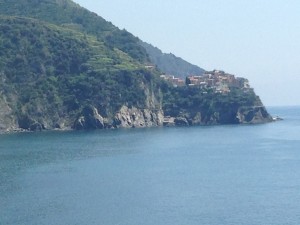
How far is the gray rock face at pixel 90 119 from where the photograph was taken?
141m

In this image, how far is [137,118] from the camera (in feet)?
489

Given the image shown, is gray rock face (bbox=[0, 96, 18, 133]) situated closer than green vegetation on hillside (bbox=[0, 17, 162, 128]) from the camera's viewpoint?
Yes

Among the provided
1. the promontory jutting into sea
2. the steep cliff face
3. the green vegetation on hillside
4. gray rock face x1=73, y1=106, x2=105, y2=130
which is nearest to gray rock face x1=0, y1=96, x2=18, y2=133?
the promontory jutting into sea

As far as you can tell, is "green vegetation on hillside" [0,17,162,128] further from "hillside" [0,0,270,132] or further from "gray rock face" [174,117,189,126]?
"gray rock face" [174,117,189,126]

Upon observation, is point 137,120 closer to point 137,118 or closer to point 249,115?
point 137,118

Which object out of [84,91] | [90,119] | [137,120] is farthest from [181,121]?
[84,91]

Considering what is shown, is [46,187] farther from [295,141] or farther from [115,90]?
[115,90]

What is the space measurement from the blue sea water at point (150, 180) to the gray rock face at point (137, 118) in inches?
1091

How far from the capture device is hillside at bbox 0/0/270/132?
464 ft

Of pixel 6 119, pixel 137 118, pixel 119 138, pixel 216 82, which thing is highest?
pixel 216 82

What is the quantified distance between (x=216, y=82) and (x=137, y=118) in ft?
92.9

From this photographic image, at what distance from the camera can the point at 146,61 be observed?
176 metres

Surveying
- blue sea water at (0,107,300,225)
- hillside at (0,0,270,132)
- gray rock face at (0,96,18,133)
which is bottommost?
blue sea water at (0,107,300,225)

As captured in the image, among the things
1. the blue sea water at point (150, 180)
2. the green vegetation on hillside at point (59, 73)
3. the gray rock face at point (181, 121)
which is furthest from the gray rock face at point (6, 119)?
the gray rock face at point (181, 121)
